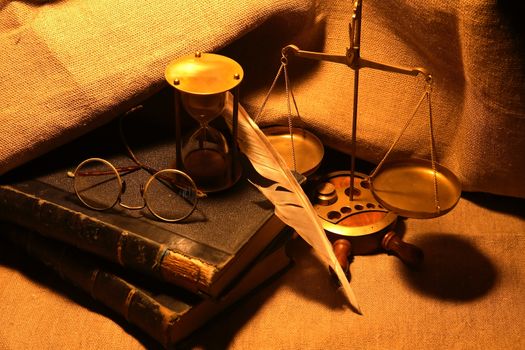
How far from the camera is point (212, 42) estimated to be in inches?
46.7

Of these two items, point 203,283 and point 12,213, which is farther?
point 12,213

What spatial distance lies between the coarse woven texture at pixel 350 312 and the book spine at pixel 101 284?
0.13ft

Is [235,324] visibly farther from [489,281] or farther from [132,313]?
[489,281]

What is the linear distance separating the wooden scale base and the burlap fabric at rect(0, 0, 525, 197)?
0.11 meters

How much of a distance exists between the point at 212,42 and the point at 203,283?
1.48 ft

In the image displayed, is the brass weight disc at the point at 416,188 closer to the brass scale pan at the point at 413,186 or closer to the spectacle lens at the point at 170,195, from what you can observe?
the brass scale pan at the point at 413,186

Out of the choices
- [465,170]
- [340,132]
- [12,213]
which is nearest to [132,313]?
[12,213]

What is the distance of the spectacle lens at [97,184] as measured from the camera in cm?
106

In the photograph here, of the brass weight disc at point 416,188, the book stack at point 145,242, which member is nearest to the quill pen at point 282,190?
the book stack at point 145,242

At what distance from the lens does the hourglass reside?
981mm

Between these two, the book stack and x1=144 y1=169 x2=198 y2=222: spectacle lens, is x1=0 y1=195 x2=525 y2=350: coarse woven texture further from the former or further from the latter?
x1=144 y1=169 x2=198 y2=222: spectacle lens

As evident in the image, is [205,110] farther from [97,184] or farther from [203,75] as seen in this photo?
[97,184]

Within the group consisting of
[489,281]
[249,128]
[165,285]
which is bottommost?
[489,281]

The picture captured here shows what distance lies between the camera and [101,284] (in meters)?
1.06
